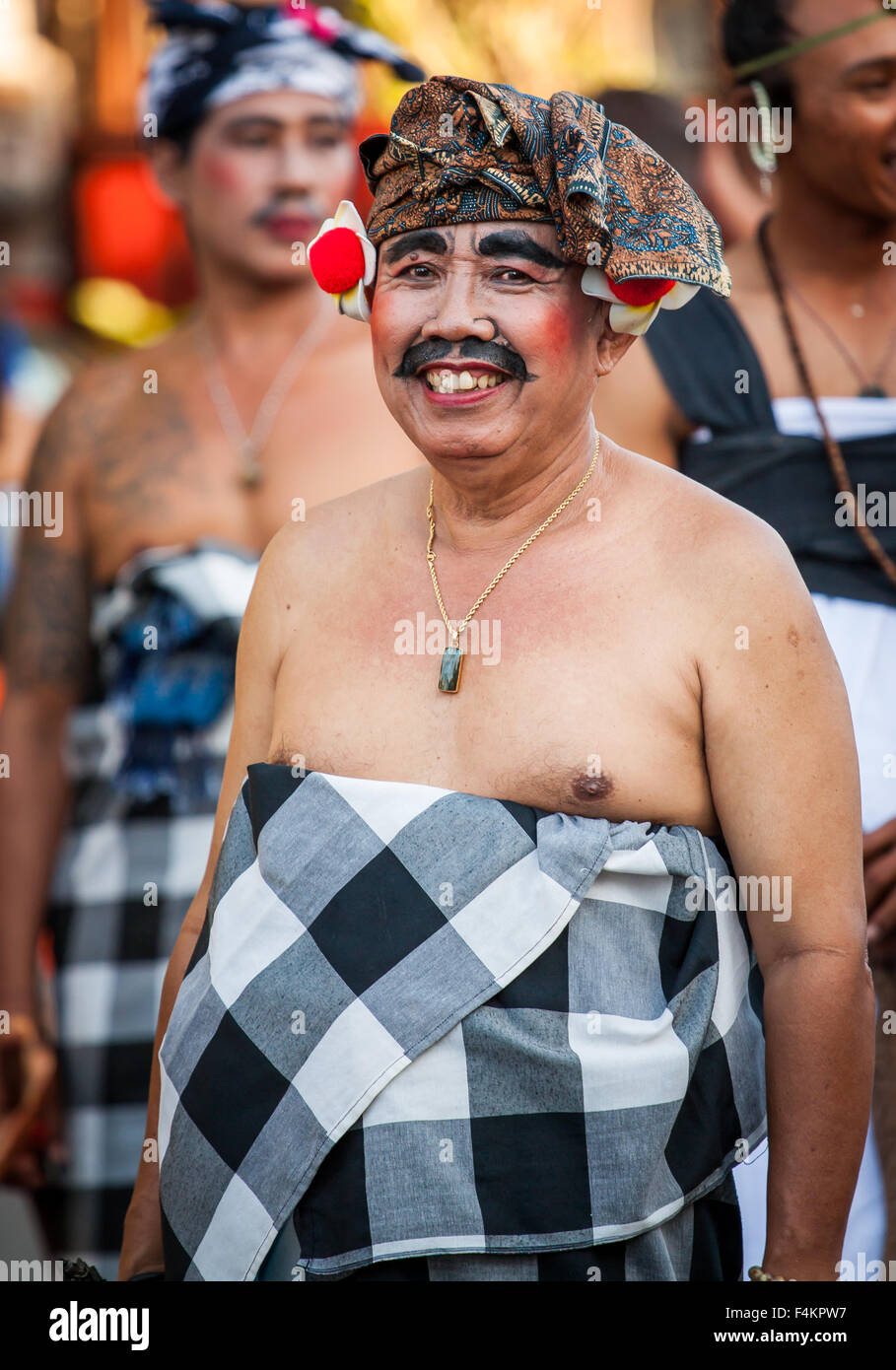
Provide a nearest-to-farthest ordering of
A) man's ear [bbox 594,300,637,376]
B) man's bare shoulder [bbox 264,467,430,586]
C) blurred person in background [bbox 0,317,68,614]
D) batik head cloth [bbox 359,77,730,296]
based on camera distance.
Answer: batik head cloth [bbox 359,77,730,296] → man's ear [bbox 594,300,637,376] → man's bare shoulder [bbox 264,467,430,586] → blurred person in background [bbox 0,317,68,614]

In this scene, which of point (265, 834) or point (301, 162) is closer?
point (265, 834)

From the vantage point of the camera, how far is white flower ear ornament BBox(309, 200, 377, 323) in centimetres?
197

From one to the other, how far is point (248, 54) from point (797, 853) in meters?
2.53

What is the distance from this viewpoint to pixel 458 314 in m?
1.85

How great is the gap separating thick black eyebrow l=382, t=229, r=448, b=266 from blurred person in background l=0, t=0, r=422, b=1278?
127 cm

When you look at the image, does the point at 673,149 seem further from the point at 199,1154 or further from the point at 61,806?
the point at 199,1154

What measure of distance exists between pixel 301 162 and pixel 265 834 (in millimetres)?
2095

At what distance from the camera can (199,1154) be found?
1.98 meters

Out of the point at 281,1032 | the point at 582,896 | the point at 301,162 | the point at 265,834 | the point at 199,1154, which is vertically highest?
the point at 301,162

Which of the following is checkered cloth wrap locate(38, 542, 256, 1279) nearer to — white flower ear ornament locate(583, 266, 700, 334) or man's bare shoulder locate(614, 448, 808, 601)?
man's bare shoulder locate(614, 448, 808, 601)

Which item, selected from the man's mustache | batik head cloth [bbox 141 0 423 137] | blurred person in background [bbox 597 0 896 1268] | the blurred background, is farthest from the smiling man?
the blurred background

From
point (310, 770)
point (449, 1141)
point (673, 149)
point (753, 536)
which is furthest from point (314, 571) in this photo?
point (673, 149)

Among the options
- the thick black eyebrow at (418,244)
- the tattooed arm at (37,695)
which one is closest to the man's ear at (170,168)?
the tattooed arm at (37,695)

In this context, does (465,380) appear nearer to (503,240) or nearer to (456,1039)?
(503,240)
